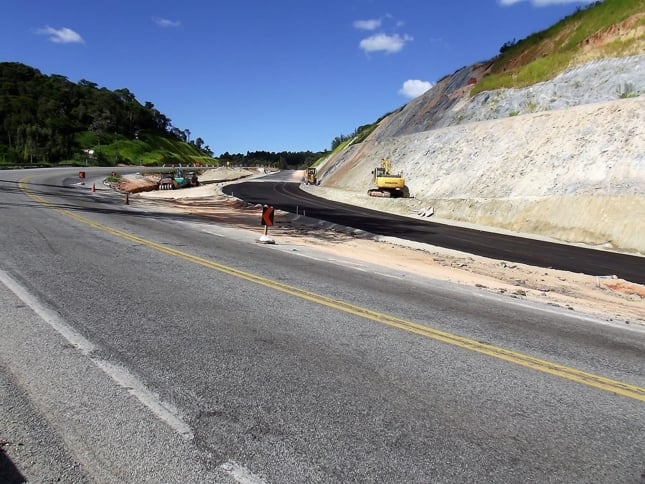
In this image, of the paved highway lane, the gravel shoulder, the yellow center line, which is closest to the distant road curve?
the gravel shoulder

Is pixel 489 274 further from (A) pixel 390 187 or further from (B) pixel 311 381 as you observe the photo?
(A) pixel 390 187

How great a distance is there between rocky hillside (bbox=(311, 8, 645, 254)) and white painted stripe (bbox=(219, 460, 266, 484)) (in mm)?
20631

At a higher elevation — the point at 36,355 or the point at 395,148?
the point at 395,148

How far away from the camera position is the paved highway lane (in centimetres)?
329

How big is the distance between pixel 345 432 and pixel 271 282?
548 centimetres

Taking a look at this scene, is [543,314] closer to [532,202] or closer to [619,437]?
[619,437]

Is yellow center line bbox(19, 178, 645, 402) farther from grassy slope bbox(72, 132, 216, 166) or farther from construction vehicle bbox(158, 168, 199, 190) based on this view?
grassy slope bbox(72, 132, 216, 166)

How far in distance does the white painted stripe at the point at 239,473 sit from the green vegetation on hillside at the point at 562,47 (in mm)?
37977

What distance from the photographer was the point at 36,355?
485 cm

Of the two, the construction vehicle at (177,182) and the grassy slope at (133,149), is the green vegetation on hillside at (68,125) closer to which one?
the grassy slope at (133,149)

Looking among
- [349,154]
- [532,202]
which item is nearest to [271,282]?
[532,202]

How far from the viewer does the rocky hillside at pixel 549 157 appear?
75.8 ft

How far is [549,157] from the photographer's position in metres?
29.3

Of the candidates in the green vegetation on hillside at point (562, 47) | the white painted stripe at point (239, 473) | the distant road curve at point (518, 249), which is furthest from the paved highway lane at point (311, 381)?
the green vegetation on hillside at point (562, 47)
